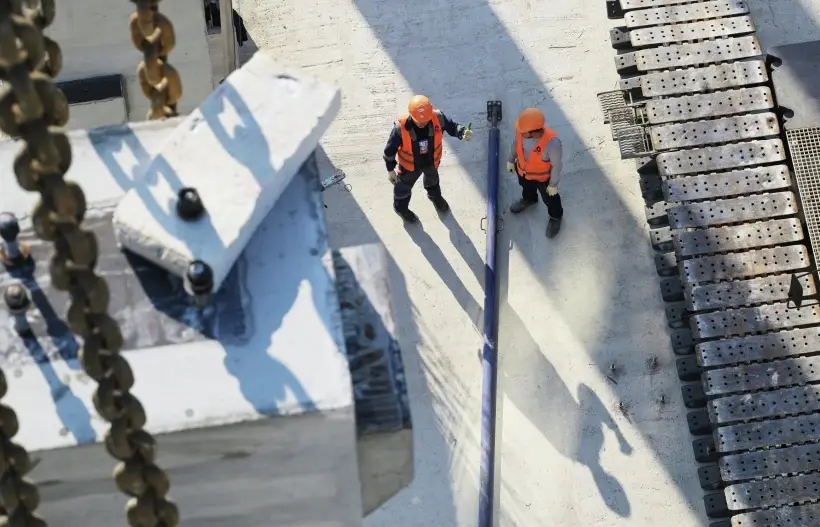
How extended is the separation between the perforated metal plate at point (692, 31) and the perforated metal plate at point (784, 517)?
403 centimetres

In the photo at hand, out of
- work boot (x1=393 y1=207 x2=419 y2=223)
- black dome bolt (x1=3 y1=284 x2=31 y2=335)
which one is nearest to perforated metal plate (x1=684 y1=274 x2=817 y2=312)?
work boot (x1=393 y1=207 x2=419 y2=223)

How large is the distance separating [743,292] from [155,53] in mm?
6051

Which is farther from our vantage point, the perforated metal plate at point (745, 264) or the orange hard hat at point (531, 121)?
the orange hard hat at point (531, 121)

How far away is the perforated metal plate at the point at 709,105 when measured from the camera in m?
10.2

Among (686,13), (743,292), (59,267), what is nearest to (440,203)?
(686,13)

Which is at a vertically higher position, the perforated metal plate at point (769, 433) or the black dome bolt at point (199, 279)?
the black dome bolt at point (199, 279)

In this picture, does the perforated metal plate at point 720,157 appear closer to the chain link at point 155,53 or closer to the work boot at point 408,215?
the work boot at point 408,215

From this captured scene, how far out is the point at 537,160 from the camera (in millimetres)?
10258

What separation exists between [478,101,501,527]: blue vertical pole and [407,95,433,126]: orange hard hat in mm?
1253

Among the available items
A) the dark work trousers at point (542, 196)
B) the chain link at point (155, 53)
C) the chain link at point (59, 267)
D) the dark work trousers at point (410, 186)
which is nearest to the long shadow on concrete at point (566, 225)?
the dark work trousers at point (542, 196)

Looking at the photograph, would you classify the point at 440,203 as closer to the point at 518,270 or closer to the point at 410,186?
the point at 410,186

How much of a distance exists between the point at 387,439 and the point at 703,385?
517 centimetres

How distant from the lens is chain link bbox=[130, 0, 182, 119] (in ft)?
15.7

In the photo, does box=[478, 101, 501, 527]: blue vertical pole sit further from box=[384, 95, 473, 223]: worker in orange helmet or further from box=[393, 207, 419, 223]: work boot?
box=[393, 207, 419, 223]: work boot
